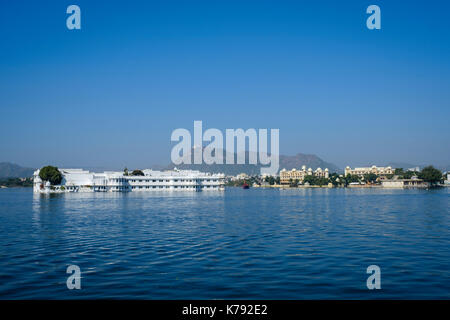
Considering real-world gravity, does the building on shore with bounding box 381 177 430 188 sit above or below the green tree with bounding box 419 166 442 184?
below

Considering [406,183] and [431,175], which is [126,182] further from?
[406,183]

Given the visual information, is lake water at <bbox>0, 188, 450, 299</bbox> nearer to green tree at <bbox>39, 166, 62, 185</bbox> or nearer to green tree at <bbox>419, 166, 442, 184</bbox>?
green tree at <bbox>39, 166, 62, 185</bbox>

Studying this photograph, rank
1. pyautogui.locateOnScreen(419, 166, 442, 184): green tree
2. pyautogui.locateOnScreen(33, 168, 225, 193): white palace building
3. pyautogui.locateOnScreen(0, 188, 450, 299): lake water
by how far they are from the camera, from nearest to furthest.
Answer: pyautogui.locateOnScreen(0, 188, 450, 299): lake water
pyautogui.locateOnScreen(33, 168, 225, 193): white palace building
pyautogui.locateOnScreen(419, 166, 442, 184): green tree

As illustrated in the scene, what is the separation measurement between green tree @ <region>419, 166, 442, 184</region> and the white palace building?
71355 millimetres

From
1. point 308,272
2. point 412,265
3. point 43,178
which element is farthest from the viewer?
point 43,178

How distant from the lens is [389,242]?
63.3 feet

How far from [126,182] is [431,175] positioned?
10172 cm

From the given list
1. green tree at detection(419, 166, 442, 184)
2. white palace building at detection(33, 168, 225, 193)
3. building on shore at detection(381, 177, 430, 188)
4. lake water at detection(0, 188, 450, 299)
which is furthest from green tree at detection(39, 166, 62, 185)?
building on shore at detection(381, 177, 430, 188)

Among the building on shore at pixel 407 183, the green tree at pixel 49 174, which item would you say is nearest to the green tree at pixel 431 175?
the building on shore at pixel 407 183

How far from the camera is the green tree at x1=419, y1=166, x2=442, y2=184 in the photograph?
137 metres

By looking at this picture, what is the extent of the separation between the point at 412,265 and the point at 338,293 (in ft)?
16.9

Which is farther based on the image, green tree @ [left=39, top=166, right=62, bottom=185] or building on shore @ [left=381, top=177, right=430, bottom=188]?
building on shore @ [left=381, top=177, right=430, bottom=188]
